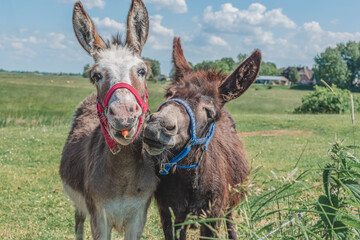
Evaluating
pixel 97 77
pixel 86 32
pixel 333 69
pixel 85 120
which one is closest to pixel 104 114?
pixel 97 77

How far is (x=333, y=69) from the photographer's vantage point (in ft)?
222

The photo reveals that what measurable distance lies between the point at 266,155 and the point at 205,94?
9214mm

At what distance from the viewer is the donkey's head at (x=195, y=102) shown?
2.55m

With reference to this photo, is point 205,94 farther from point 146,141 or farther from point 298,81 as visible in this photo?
point 298,81

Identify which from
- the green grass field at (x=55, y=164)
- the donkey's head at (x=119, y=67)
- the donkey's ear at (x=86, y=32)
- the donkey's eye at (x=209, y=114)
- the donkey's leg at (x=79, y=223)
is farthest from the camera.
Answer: the green grass field at (x=55, y=164)

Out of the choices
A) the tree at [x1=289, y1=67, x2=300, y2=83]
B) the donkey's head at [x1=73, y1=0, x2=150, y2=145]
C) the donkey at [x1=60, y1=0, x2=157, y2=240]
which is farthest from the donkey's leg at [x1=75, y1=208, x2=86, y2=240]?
the tree at [x1=289, y1=67, x2=300, y2=83]

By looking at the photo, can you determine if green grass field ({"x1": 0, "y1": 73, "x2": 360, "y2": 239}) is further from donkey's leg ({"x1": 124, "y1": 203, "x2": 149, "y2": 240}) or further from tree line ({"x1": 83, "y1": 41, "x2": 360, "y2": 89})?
tree line ({"x1": 83, "y1": 41, "x2": 360, "y2": 89})

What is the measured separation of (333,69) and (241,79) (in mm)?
71111

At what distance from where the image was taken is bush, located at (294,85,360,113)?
98.5 ft

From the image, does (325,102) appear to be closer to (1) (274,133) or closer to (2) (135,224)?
(1) (274,133)

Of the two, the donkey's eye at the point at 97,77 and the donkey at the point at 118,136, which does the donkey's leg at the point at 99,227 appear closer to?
the donkey at the point at 118,136

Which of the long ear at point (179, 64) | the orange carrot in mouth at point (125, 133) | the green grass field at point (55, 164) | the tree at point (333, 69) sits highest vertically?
the tree at point (333, 69)

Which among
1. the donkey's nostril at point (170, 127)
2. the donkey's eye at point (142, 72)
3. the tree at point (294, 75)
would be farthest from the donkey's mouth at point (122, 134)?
the tree at point (294, 75)

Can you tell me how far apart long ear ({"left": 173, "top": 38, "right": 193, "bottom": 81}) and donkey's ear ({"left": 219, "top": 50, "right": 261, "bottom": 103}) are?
52 centimetres
